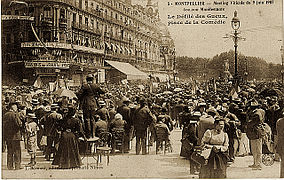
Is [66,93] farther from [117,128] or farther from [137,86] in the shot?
[137,86]

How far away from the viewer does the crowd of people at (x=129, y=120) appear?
26.3 ft

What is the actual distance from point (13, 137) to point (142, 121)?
3.29m

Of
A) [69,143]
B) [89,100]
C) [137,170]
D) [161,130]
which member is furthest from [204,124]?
[69,143]

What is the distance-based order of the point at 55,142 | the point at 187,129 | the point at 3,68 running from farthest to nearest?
the point at 3,68
the point at 55,142
the point at 187,129

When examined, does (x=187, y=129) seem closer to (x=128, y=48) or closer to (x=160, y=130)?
(x=160, y=130)

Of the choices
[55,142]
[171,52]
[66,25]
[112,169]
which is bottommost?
[112,169]

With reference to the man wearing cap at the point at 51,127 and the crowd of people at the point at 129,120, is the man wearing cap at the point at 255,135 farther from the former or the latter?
the man wearing cap at the point at 51,127

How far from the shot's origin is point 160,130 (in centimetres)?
855

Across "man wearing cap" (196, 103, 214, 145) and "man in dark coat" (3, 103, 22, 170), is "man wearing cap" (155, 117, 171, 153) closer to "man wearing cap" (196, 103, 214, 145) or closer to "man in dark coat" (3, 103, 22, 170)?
"man wearing cap" (196, 103, 214, 145)

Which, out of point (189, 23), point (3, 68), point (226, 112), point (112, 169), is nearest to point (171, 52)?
point (189, 23)

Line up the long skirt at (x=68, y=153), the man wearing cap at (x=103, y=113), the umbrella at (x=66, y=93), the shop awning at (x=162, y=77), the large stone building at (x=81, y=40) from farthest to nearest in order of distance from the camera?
the shop awning at (x=162, y=77) → the large stone building at (x=81, y=40) → the umbrella at (x=66, y=93) → the man wearing cap at (x=103, y=113) → the long skirt at (x=68, y=153)

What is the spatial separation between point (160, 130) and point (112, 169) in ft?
5.22

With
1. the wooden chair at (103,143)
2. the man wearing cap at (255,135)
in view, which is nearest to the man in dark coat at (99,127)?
the wooden chair at (103,143)

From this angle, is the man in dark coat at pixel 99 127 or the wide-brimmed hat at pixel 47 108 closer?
the man in dark coat at pixel 99 127
